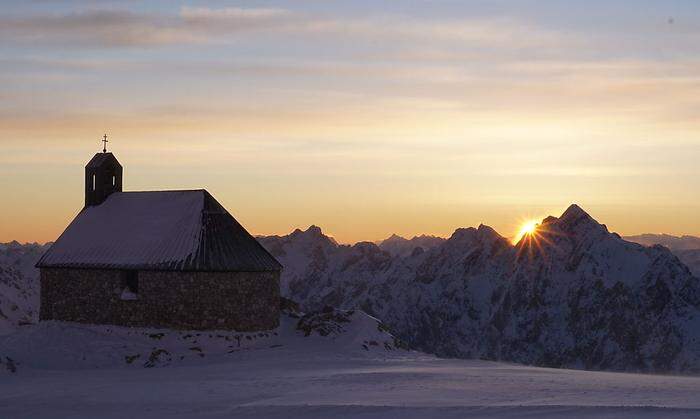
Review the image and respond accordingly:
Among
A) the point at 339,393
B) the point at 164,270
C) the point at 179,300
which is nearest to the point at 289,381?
the point at 339,393

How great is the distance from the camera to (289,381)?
27719mm

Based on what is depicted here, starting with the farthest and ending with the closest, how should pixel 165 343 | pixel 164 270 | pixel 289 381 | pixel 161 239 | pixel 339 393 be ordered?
pixel 161 239 → pixel 164 270 → pixel 165 343 → pixel 289 381 → pixel 339 393

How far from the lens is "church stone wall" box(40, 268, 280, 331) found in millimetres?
40906

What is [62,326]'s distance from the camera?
1652 inches

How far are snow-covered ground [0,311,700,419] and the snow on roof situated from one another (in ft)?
10.6

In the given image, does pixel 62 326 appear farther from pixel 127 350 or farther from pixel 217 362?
pixel 217 362

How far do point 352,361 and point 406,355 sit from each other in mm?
4965

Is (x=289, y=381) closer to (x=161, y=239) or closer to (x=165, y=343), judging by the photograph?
(x=165, y=343)

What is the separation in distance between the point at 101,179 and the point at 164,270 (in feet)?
36.5

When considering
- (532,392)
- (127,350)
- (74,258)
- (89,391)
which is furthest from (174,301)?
(532,392)

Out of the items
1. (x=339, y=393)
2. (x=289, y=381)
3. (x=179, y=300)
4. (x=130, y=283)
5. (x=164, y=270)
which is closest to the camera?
(x=339, y=393)

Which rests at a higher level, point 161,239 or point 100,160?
point 100,160

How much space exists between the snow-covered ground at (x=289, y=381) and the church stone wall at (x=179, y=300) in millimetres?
670

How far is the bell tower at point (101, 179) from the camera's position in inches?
1969
